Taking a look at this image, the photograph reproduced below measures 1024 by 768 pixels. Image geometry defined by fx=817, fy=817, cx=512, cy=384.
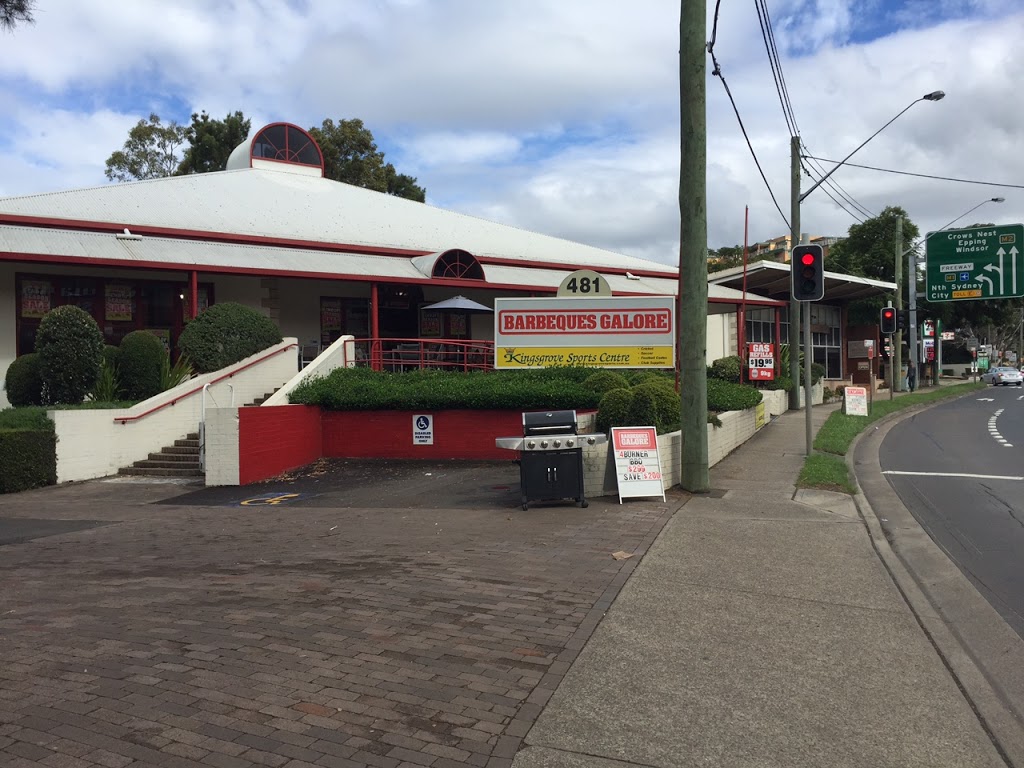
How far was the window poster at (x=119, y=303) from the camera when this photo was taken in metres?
20.0

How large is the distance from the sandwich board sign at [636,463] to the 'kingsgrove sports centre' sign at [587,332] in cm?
474

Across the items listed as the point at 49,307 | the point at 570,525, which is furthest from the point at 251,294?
the point at 570,525

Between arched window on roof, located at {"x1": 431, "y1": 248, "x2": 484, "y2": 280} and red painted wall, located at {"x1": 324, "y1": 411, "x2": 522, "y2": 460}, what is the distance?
737 cm

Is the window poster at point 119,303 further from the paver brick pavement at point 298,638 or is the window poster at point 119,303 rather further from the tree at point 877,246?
the tree at point 877,246

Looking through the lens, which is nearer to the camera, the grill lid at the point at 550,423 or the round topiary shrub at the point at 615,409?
the grill lid at the point at 550,423

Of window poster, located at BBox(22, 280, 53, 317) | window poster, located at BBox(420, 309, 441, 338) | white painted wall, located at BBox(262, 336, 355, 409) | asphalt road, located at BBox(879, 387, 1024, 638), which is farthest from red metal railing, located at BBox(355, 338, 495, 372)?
asphalt road, located at BBox(879, 387, 1024, 638)

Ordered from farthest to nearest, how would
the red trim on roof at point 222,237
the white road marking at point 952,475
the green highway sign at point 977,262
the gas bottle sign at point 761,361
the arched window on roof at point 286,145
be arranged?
1. the arched window on roof at point 286,145
2. the green highway sign at point 977,262
3. the gas bottle sign at point 761,361
4. the red trim on roof at point 222,237
5. the white road marking at point 952,475

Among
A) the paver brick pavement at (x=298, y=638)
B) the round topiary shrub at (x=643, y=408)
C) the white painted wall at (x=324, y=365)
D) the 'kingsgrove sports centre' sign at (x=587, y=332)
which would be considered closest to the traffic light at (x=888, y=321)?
the 'kingsgrove sports centre' sign at (x=587, y=332)

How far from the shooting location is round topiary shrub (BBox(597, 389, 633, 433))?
12.4m

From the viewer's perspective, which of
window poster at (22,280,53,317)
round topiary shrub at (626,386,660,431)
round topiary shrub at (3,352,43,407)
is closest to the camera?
round topiary shrub at (626,386,660,431)

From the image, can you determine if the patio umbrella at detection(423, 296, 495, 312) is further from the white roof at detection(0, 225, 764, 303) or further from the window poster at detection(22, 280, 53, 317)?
the window poster at detection(22, 280, 53, 317)

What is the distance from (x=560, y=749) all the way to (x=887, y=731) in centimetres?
172

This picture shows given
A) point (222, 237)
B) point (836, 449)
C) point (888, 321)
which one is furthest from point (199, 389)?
point (888, 321)

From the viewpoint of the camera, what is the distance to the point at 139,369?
1670 cm
